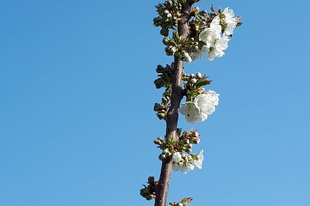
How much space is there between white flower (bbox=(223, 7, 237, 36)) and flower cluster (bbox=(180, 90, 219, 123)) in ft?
3.81

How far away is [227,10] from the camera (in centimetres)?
698

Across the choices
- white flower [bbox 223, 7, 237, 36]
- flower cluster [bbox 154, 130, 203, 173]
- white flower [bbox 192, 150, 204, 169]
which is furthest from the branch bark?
white flower [bbox 223, 7, 237, 36]

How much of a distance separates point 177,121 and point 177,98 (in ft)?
1.03

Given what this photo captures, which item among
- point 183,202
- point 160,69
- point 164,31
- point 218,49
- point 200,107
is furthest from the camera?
point 164,31

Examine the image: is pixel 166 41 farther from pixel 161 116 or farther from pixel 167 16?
pixel 161 116

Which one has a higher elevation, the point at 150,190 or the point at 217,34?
the point at 217,34

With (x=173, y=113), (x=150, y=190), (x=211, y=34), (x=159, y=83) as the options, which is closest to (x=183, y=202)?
(x=150, y=190)

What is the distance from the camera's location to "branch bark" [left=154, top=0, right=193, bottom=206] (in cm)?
551

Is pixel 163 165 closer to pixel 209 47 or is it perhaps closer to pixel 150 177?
pixel 150 177

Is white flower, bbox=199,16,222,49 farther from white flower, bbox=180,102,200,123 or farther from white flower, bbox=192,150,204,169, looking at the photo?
white flower, bbox=192,150,204,169

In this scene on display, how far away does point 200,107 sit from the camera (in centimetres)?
622

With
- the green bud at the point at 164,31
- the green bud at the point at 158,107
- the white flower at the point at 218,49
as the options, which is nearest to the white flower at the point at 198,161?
the green bud at the point at 158,107

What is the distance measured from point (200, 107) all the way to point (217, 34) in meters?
1.09

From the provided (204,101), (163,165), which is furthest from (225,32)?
(163,165)
